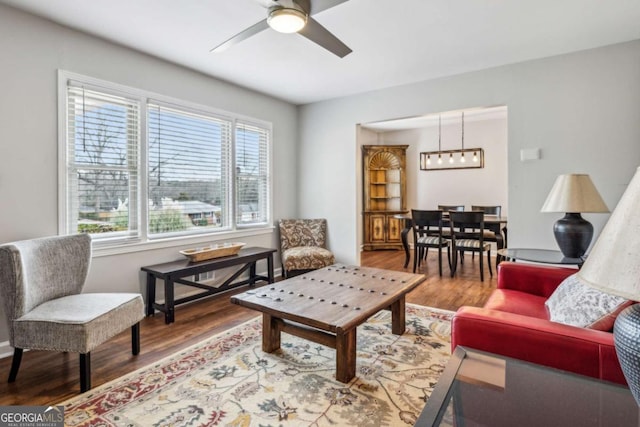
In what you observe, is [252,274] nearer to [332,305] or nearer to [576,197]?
[332,305]

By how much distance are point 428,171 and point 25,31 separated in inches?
258

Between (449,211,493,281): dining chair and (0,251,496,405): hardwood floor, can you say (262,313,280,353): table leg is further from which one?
(449,211,493,281): dining chair

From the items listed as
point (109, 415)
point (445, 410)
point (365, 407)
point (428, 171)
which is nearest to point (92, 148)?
point (109, 415)

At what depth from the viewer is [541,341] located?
141 centimetres

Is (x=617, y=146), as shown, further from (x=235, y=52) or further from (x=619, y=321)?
(x=235, y=52)

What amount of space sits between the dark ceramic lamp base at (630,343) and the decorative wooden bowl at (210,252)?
3.39 meters

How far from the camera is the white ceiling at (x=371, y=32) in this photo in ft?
8.12

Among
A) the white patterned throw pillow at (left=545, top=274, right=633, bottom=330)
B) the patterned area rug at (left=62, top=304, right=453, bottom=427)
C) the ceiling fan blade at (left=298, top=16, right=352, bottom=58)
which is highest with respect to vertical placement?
the ceiling fan blade at (left=298, top=16, right=352, bottom=58)

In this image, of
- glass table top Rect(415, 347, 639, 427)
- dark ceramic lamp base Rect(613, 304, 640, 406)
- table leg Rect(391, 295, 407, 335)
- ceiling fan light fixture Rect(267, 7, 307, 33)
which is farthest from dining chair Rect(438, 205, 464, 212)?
dark ceramic lamp base Rect(613, 304, 640, 406)

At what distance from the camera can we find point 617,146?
10.3ft

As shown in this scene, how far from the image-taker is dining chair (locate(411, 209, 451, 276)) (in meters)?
5.01

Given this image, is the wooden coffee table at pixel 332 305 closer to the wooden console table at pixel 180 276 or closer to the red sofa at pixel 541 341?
the red sofa at pixel 541 341

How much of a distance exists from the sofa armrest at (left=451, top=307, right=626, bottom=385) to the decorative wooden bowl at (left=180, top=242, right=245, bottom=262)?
2.75 m

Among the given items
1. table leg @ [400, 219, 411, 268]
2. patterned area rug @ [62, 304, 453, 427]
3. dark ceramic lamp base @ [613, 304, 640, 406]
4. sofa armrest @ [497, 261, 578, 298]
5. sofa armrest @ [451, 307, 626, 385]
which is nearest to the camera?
dark ceramic lamp base @ [613, 304, 640, 406]
